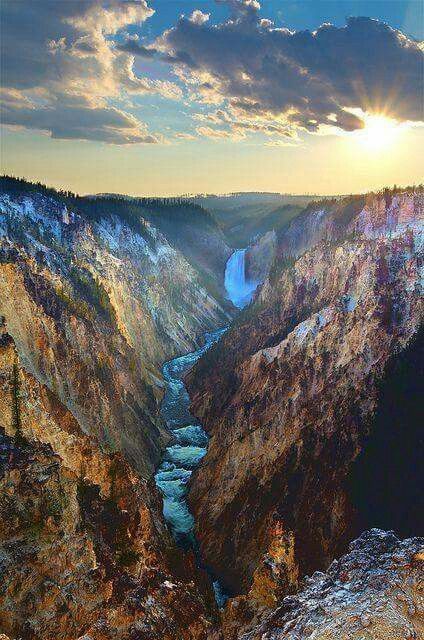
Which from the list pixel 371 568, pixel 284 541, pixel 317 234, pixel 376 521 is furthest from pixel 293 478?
pixel 317 234

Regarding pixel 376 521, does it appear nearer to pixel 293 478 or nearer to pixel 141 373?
pixel 293 478

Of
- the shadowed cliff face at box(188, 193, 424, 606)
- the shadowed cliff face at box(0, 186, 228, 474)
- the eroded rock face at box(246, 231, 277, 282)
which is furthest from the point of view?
the eroded rock face at box(246, 231, 277, 282)

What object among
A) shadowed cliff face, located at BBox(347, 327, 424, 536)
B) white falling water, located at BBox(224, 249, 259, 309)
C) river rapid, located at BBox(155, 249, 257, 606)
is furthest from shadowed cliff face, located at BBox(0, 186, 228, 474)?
white falling water, located at BBox(224, 249, 259, 309)

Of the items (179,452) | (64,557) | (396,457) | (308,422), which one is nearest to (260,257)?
(179,452)

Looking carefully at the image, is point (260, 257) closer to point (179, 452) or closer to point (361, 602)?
point (179, 452)

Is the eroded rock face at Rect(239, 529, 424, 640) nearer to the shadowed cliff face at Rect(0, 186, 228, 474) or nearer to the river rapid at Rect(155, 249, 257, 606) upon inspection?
the river rapid at Rect(155, 249, 257, 606)
